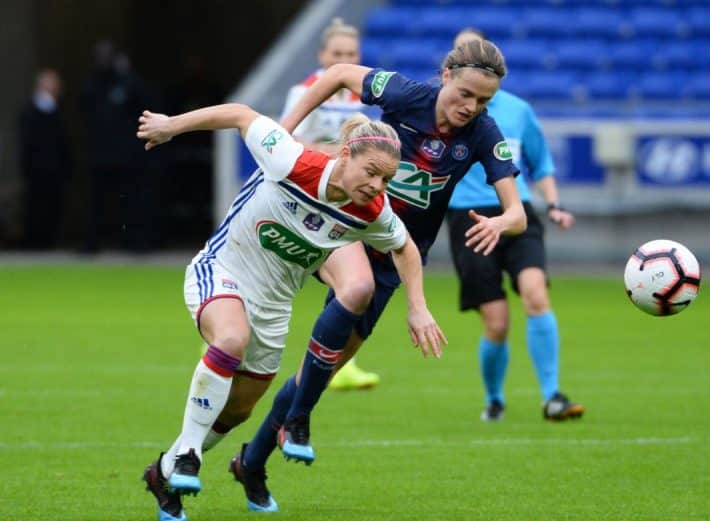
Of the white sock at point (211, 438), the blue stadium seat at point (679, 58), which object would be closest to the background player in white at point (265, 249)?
the white sock at point (211, 438)

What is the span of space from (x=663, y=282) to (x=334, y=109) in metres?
3.36

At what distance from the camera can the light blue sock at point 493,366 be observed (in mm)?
9141

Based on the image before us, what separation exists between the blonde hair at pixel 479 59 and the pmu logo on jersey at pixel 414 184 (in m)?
0.48

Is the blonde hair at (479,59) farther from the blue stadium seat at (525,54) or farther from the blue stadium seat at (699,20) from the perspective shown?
the blue stadium seat at (699,20)

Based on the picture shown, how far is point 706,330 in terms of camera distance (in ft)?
43.9

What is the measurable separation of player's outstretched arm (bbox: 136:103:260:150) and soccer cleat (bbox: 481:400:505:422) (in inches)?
133

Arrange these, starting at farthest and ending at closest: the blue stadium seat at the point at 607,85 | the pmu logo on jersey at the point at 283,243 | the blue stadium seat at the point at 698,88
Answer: the blue stadium seat at the point at 607,85
the blue stadium seat at the point at 698,88
the pmu logo on jersey at the point at 283,243

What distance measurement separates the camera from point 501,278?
9.22 m

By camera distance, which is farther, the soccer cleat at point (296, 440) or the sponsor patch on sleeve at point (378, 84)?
the sponsor patch on sleeve at point (378, 84)

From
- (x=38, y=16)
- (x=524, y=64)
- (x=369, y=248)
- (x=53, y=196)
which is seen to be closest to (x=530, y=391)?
(x=369, y=248)

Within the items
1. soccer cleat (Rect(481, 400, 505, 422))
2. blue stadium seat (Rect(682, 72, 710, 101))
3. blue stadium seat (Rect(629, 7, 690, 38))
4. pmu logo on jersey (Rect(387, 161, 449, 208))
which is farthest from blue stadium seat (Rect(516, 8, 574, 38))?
pmu logo on jersey (Rect(387, 161, 449, 208))

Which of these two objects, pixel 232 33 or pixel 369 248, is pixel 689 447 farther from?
pixel 232 33

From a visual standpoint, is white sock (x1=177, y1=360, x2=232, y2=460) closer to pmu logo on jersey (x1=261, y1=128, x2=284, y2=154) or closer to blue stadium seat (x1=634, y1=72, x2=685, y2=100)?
pmu logo on jersey (x1=261, y1=128, x2=284, y2=154)

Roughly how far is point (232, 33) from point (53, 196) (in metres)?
5.08
